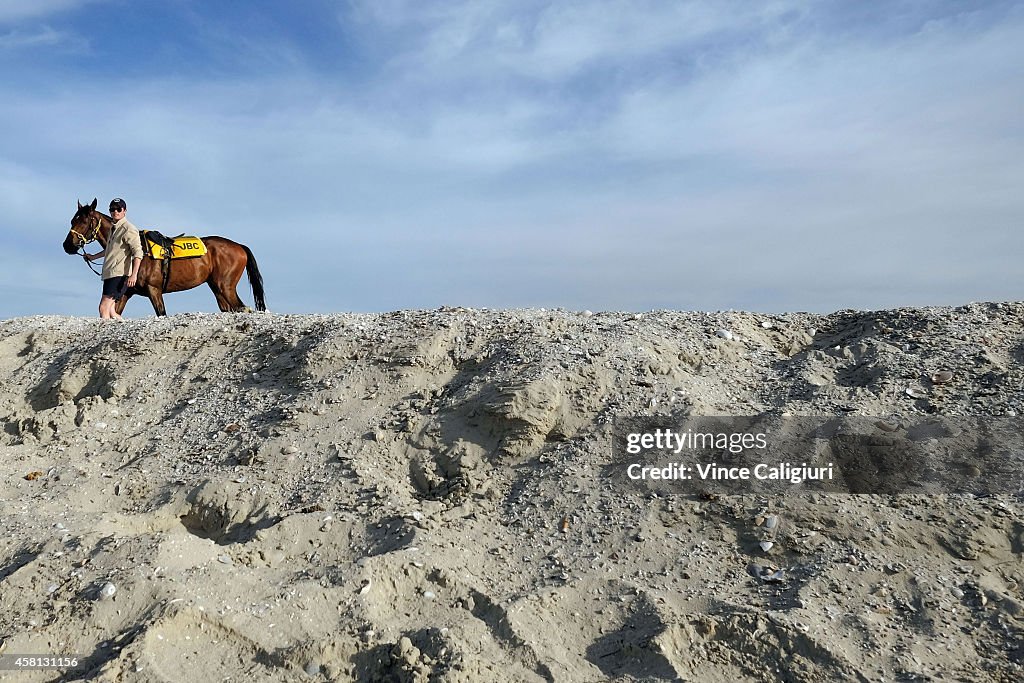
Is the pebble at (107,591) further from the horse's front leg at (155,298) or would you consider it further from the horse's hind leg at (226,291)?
the horse's hind leg at (226,291)

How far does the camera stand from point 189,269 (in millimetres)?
12203

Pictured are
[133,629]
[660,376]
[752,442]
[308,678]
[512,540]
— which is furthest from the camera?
[660,376]

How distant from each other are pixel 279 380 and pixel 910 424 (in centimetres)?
499

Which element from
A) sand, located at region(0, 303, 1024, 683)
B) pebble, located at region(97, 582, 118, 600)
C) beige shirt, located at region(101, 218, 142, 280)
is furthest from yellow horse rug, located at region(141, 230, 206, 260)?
pebble, located at region(97, 582, 118, 600)

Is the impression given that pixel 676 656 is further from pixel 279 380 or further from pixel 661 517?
pixel 279 380

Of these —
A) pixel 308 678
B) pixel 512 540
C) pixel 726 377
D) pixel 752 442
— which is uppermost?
pixel 726 377

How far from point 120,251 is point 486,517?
7.23 meters

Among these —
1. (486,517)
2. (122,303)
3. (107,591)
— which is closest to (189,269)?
(122,303)

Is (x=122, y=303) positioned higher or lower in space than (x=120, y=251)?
lower

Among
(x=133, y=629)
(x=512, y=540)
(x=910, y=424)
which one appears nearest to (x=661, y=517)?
(x=512, y=540)

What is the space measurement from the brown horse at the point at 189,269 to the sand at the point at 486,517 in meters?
3.19

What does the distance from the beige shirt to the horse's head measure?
1082 mm

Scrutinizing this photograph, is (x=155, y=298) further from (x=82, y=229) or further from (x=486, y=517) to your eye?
(x=486, y=517)

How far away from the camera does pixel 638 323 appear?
310 inches
